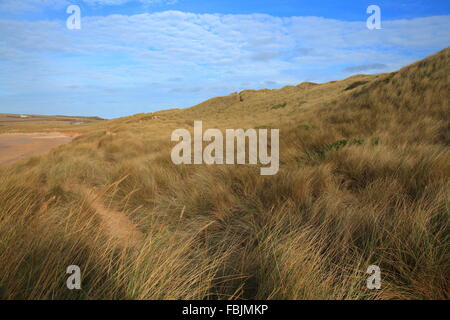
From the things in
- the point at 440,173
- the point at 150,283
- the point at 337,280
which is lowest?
the point at 337,280

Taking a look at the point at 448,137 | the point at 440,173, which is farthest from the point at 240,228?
the point at 448,137

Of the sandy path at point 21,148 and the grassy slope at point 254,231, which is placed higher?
the sandy path at point 21,148

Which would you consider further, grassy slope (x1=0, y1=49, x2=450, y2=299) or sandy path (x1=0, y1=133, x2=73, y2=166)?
sandy path (x1=0, y1=133, x2=73, y2=166)

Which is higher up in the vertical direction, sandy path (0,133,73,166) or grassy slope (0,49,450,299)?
sandy path (0,133,73,166)

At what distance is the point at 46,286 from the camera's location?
1272 mm

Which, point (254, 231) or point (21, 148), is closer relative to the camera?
point (254, 231)

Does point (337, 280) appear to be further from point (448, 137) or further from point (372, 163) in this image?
point (448, 137)

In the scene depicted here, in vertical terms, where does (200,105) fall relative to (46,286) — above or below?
above

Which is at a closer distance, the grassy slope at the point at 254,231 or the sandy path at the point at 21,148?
the grassy slope at the point at 254,231

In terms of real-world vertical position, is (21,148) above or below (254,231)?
above

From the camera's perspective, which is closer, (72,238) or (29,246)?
(29,246)
